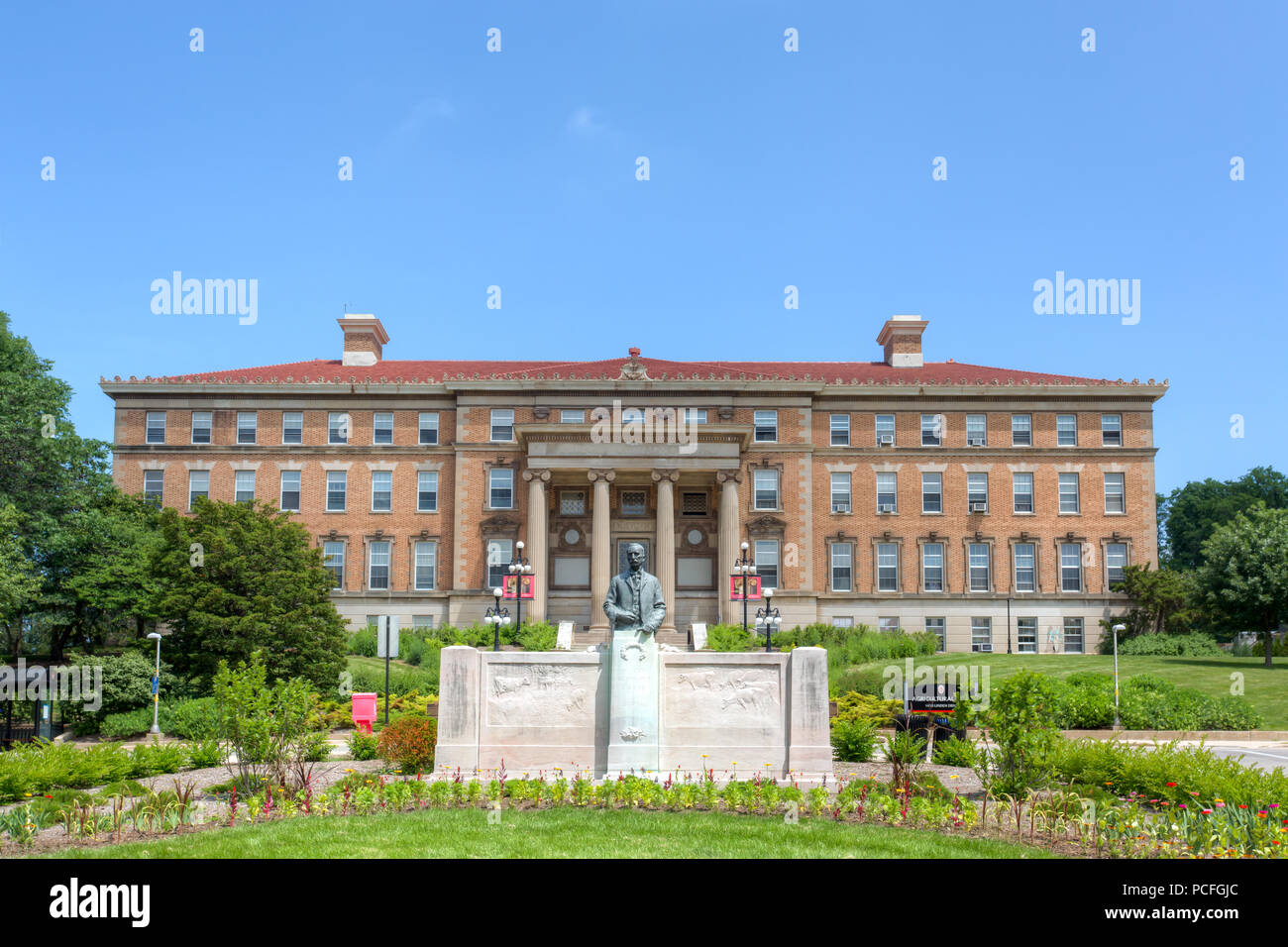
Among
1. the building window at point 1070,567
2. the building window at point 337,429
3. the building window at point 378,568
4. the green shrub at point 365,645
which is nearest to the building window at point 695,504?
the building window at point 378,568

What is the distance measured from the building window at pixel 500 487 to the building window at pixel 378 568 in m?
6.07

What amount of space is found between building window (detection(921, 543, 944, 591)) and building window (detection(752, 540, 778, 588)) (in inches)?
319

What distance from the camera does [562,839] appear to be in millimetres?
11086

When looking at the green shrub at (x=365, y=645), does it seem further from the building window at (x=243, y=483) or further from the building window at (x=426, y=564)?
the building window at (x=243, y=483)

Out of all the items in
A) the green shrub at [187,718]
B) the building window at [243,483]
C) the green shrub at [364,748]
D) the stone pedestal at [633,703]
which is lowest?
the green shrub at [187,718]

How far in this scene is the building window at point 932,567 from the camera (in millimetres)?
56094

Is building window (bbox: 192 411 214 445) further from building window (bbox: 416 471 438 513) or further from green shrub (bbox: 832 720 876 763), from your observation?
green shrub (bbox: 832 720 876 763)

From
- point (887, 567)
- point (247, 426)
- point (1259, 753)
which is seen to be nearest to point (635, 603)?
point (1259, 753)

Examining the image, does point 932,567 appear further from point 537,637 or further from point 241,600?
point 241,600

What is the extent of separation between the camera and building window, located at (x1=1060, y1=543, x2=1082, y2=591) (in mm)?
55906

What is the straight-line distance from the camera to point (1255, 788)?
40.9ft

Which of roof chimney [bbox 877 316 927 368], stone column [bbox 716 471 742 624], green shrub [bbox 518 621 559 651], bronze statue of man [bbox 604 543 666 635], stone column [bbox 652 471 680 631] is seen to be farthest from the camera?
roof chimney [bbox 877 316 927 368]

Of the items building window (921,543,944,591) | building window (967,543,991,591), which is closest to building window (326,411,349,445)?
building window (921,543,944,591)
